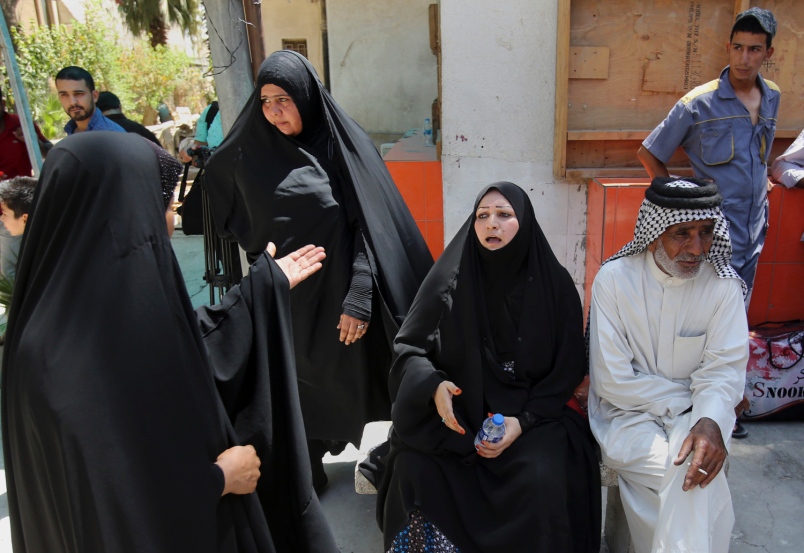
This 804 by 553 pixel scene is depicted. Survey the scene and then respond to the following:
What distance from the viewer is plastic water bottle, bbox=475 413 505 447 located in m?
2.49

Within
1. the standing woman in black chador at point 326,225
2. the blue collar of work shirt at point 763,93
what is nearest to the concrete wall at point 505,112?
the blue collar of work shirt at point 763,93

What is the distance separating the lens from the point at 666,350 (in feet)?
8.80

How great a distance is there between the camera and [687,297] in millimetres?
2678

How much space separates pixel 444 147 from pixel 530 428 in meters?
2.59

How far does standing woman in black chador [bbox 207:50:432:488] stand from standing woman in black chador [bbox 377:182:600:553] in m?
0.37

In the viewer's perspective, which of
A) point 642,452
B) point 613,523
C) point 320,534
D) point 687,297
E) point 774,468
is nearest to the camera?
point 320,534

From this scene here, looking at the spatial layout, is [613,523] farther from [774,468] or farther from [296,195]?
[296,195]

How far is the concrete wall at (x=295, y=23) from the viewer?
11734 mm

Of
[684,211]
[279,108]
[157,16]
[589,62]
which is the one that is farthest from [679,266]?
[157,16]

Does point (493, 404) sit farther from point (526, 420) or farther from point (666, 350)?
point (666, 350)

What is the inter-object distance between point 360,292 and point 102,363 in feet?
5.27

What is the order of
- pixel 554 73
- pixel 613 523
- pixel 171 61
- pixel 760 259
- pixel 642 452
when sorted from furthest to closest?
pixel 171 61
pixel 554 73
pixel 760 259
pixel 613 523
pixel 642 452

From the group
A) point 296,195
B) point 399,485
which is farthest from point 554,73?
point 399,485

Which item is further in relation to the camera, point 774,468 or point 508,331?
point 774,468
